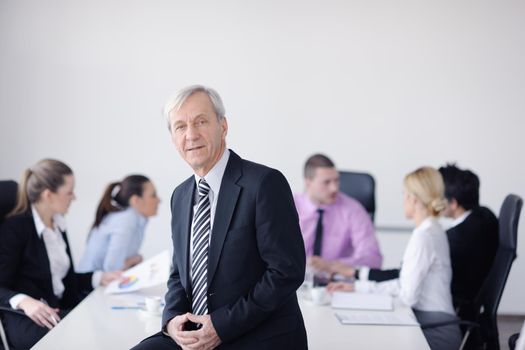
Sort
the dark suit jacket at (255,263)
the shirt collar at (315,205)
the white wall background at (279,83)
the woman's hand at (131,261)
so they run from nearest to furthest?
the dark suit jacket at (255,263) < the woman's hand at (131,261) < the shirt collar at (315,205) < the white wall background at (279,83)

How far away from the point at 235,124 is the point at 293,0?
107 centimetres

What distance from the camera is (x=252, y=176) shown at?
2.19 m

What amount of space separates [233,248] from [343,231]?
225 centimetres

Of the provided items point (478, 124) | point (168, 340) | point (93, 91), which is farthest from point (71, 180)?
point (478, 124)

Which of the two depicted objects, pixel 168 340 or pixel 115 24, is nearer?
pixel 168 340

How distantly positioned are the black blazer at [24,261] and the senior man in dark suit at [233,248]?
3.92 ft

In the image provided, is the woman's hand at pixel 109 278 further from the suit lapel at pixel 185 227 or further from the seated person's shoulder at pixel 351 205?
the seated person's shoulder at pixel 351 205

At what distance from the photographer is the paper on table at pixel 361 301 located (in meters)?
3.03

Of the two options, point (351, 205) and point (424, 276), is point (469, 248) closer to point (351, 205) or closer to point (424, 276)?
point (424, 276)

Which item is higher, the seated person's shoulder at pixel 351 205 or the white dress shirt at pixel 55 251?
the seated person's shoulder at pixel 351 205

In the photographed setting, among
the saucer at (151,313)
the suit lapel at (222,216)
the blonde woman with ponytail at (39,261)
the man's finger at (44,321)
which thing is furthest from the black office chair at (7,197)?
the suit lapel at (222,216)

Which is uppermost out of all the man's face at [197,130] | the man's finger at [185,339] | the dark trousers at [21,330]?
the man's face at [197,130]

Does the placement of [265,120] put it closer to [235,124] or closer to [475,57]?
[235,124]

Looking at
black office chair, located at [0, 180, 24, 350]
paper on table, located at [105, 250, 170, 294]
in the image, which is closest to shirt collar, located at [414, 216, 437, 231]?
paper on table, located at [105, 250, 170, 294]
